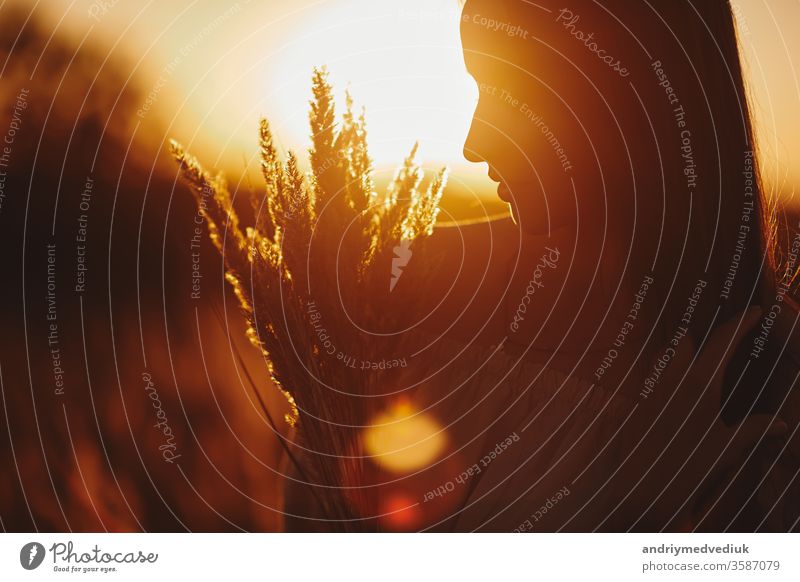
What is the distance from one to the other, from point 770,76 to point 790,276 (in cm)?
36

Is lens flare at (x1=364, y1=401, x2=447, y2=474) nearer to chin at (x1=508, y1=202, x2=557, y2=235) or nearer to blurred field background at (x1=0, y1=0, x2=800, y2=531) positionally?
blurred field background at (x1=0, y1=0, x2=800, y2=531)

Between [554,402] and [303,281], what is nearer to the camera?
[303,281]

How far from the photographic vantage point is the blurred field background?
93 cm

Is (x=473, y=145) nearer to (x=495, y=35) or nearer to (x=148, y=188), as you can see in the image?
(x=495, y=35)

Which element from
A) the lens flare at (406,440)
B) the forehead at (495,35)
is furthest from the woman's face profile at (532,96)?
the lens flare at (406,440)

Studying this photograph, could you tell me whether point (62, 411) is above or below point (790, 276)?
below

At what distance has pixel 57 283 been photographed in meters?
0.93

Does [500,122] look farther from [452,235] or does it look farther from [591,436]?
[591,436]

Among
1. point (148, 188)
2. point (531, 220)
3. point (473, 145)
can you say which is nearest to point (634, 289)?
point (531, 220)

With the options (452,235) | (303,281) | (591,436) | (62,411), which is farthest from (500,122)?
(62,411)

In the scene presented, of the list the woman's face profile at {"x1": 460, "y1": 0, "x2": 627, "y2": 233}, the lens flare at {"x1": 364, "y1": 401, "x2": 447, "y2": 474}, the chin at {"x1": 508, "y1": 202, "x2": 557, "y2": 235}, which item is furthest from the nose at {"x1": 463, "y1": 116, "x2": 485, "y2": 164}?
the lens flare at {"x1": 364, "y1": 401, "x2": 447, "y2": 474}

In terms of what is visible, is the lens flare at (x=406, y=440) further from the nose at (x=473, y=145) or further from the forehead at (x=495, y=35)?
the forehead at (x=495, y=35)

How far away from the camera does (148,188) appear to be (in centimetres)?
94
